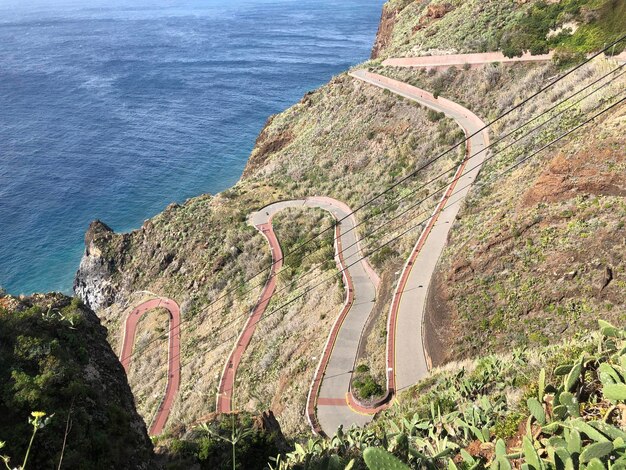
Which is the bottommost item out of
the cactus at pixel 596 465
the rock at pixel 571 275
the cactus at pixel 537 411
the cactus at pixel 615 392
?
the cactus at pixel 596 465

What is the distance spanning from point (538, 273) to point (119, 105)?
84170 mm

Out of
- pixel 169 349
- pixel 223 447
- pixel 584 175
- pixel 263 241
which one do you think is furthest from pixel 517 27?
pixel 223 447

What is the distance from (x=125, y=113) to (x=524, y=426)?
85.1 m

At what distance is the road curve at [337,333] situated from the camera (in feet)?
55.7

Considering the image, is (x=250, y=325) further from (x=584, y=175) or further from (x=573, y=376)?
(x=573, y=376)

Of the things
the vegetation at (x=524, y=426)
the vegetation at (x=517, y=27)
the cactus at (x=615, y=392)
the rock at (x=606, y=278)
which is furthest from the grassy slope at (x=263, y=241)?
the cactus at (x=615, y=392)

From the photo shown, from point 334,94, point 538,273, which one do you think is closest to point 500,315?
point 538,273

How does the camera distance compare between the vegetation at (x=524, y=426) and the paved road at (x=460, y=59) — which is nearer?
the vegetation at (x=524, y=426)

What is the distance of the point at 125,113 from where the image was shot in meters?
79.0

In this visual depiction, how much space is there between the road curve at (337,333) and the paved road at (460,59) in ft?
59.0

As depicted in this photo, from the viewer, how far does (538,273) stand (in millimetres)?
15594

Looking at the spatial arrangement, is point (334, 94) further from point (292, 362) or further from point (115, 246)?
point (292, 362)

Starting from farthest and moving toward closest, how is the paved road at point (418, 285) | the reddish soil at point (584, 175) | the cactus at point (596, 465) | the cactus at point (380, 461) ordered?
1. the paved road at point (418, 285)
2. the reddish soil at point (584, 175)
3. the cactus at point (380, 461)
4. the cactus at point (596, 465)

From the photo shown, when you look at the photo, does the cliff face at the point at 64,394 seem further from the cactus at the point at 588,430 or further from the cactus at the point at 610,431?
the cactus at the point at 610,431
